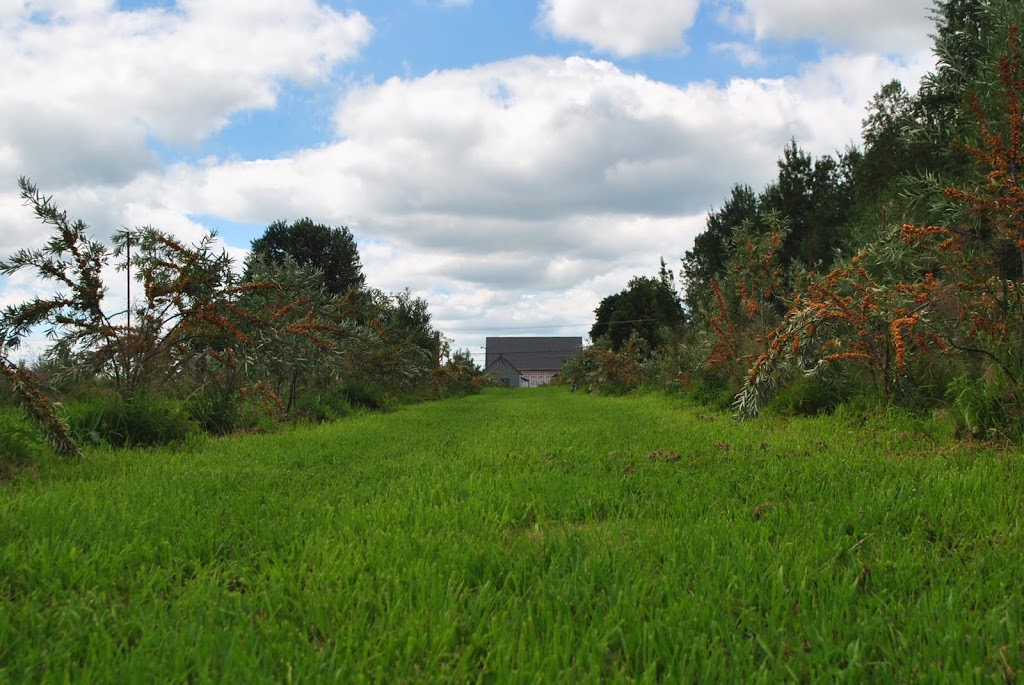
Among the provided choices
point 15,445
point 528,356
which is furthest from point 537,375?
point 15,445

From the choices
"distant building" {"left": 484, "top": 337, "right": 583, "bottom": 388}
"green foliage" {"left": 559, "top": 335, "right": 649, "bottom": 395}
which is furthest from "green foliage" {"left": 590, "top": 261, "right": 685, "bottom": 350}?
"distant building" {"left": 484, "top": 337, "right": 583, "bottom": 388}

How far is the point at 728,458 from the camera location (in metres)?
5.65

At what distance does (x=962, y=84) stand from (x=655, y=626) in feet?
23.4

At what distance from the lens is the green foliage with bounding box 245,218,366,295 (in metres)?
A: 41.3

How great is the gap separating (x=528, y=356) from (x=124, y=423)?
3707 inches

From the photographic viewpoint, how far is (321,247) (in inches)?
1671

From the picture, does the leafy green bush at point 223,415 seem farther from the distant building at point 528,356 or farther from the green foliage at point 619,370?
the distant building at point 528,356

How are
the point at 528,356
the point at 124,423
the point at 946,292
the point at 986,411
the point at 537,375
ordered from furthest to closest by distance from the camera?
1. the point at 528,356
2. the point at 537,375
3. the point at 124,423
4. the point at 946,292
5. the point at 986,411

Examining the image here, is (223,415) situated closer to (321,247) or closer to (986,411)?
(986,411)

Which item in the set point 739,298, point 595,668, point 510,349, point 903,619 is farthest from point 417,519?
point 510,349

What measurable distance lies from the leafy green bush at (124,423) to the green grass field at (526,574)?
197 centimetres

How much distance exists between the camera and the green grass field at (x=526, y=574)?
212 cm

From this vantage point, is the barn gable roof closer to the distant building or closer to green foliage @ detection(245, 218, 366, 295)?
the distant building

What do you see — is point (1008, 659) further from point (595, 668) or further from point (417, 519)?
point (417, 519)
